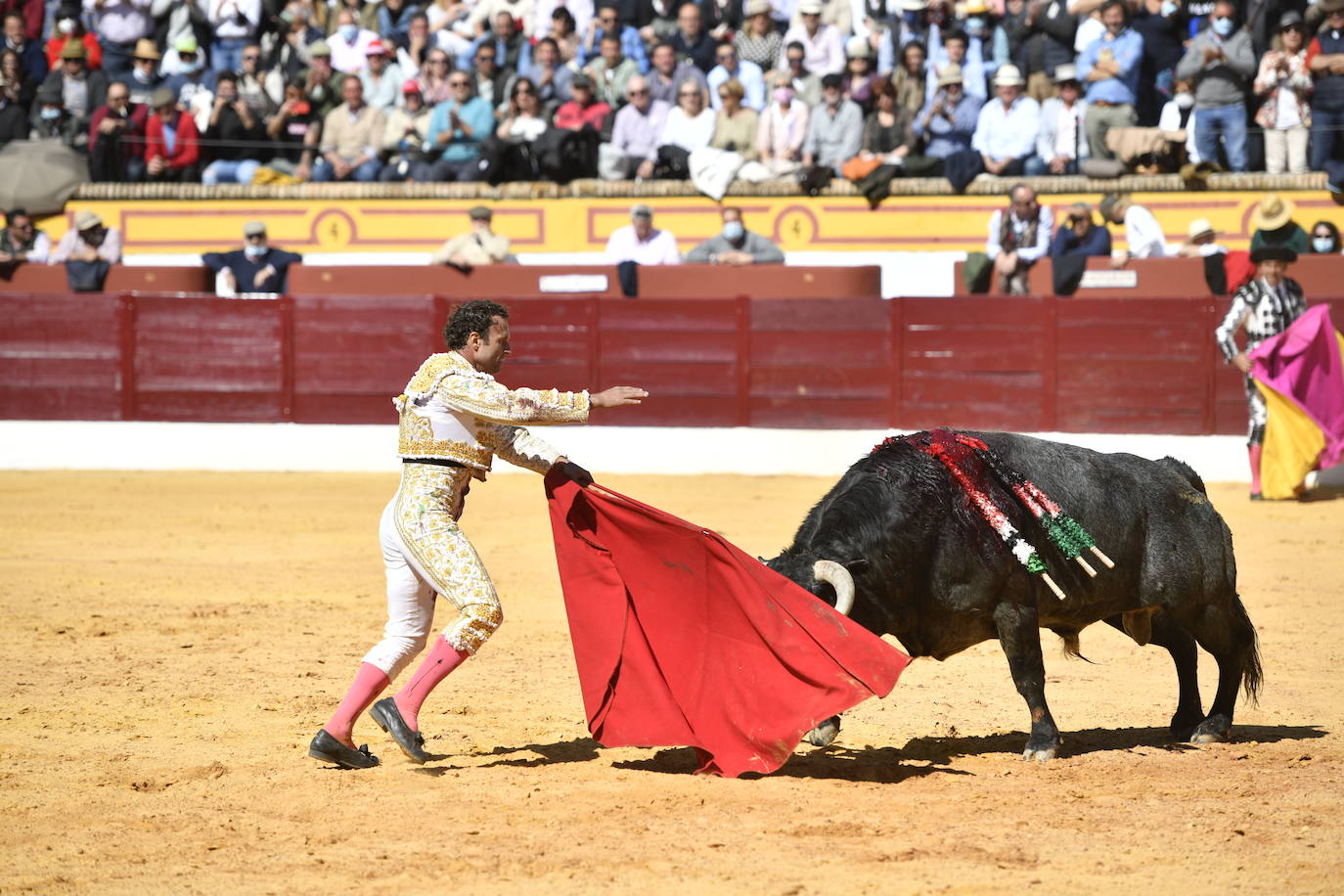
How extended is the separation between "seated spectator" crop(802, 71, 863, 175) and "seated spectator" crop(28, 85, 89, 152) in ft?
21.6

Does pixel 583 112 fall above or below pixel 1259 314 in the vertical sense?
above

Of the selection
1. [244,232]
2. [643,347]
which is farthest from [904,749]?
[244,232]

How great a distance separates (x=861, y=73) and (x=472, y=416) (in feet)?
31.4

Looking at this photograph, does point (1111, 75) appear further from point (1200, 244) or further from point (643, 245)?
point (643, 245)

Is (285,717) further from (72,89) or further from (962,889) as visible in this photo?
(72,89)

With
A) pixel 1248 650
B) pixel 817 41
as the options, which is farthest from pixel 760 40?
pixel 1248 650

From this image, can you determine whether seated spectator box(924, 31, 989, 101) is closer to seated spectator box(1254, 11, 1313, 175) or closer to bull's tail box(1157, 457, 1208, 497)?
seated spectator box(1254, 11, 1313, 175)

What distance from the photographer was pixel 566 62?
48.3ft

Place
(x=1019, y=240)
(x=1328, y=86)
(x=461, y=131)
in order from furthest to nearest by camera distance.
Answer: (x=461, y=131) < (x=1019, y=240) < (x=1328, y=86)

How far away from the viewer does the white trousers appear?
468 cm

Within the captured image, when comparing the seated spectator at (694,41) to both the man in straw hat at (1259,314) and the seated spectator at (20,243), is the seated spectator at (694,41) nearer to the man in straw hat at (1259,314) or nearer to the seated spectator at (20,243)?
the man in straw hat at (1259,314)

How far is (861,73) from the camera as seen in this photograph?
13.7m

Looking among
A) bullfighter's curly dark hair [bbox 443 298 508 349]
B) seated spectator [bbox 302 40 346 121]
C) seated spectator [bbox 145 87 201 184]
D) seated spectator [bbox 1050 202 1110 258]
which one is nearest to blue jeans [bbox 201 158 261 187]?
seated spectator [bbox 145 87 201 184]

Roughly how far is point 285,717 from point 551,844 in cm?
171
